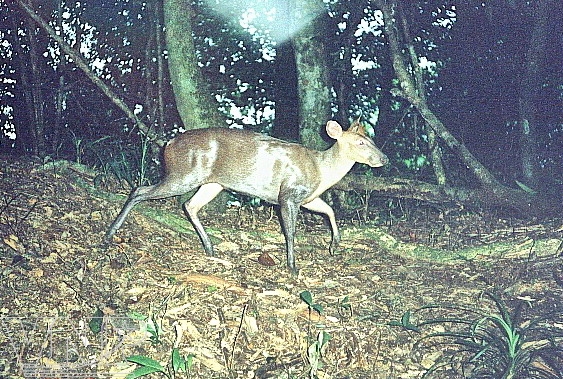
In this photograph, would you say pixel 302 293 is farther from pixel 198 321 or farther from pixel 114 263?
pixel 114 263

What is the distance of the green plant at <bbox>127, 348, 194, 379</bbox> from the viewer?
2.77 metres

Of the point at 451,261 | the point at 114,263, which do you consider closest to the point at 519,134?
the point at 451,261

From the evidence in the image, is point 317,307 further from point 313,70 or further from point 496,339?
point 313,70

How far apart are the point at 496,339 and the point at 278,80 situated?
1829 millimetres

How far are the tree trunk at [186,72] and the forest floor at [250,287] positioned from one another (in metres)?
0.54

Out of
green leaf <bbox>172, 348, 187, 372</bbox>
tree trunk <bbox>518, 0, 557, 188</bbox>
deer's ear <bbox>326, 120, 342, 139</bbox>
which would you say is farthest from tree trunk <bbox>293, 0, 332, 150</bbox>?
green leaf <bbox>172, 348, 187, 372</bbox>

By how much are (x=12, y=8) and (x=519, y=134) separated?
2.99 m

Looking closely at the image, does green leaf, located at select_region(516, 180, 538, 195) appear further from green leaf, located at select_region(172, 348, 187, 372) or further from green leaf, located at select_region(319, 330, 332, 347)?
green leaf, located at select_region(172, 348, 187, 372)

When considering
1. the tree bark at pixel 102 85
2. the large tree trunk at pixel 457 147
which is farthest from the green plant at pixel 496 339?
the tree bark at pixel 102 85

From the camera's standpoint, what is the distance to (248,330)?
3027mm

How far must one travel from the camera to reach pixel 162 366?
2.80 meters

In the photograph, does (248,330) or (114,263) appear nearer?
(248,330)

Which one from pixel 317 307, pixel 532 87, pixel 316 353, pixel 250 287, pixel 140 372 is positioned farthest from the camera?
pixel 532 87

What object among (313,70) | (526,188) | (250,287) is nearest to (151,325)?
(250,287)
